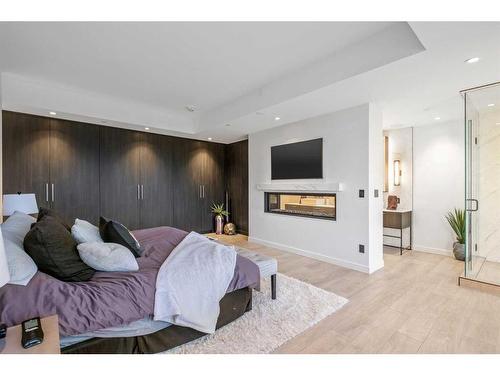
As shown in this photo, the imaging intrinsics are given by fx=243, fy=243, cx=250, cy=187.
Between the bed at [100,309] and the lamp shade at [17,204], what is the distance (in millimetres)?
1804

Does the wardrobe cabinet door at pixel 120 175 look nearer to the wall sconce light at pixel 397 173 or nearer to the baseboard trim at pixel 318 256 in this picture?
the baseboard trim at pixel 318 256

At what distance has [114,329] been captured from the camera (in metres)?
1.53

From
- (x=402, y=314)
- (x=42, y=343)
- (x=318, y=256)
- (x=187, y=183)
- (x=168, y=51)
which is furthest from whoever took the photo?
(x=187, y=183)

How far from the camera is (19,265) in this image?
1.42 m

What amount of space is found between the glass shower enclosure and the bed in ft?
11.6

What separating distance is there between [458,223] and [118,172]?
5835 millimetres

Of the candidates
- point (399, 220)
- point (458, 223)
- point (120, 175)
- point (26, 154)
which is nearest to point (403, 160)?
point (399, 220)

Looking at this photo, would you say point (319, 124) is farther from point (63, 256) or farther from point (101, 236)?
point (63, 256)

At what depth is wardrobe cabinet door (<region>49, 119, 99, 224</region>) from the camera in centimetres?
392

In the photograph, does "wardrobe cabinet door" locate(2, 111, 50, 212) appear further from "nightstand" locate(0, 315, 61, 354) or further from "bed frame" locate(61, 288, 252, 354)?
"nightstand" locate(0, 315, 61, 354)

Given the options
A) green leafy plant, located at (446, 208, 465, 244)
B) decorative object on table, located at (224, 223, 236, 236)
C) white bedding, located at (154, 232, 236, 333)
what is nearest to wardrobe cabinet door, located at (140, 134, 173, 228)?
decorative object on table, located at (224, 223, 236, 236)

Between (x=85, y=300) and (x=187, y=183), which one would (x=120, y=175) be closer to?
(x=187, y=183)

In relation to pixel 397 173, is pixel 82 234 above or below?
below

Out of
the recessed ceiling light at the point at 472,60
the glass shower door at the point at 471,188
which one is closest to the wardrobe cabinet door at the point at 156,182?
the recessed ceiling light at the point at 472,60
